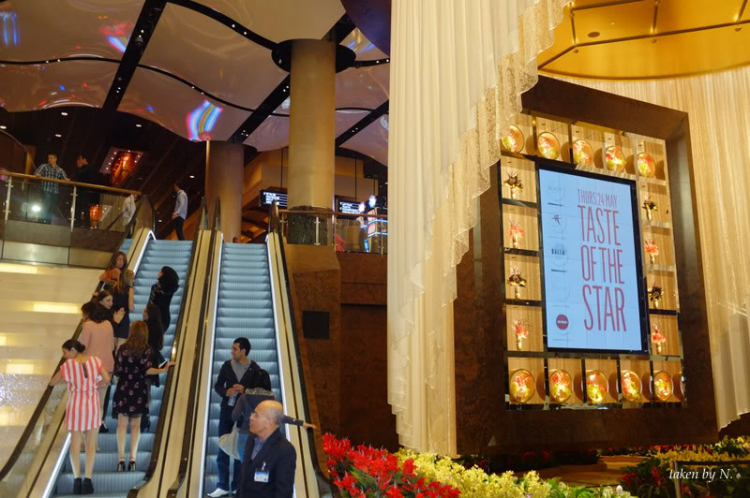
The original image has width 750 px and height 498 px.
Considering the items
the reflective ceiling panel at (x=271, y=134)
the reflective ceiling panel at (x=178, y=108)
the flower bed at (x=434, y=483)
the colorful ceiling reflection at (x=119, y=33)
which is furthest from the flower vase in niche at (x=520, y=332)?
the reflective ceiling panel at (x=271, y=134)

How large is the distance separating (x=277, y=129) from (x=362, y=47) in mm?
6220

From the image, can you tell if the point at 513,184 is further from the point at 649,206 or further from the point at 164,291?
the point at 164,291

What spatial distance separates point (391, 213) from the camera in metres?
5.47

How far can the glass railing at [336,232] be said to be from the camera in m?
12.7

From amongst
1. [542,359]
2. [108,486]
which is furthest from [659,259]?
[108,486]

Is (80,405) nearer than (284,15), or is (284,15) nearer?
(80,405)

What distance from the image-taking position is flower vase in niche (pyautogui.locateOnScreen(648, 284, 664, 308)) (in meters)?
6.66

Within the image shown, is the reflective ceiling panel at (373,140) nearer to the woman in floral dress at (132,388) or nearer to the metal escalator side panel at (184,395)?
the metal escalator side panel at (184,395)

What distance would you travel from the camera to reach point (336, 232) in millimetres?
12820

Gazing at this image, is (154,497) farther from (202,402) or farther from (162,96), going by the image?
(162,96)

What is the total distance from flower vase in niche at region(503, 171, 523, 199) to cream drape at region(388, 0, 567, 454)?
Answer: 2.68 feet

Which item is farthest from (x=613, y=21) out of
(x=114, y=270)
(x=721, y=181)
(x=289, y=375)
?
(x=114, y=270)

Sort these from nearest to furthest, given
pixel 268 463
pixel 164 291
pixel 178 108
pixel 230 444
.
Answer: pixel 268 463 → pixel 230 444 → pixel 164 291 → pixel 178 108

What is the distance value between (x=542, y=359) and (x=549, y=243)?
96cm
